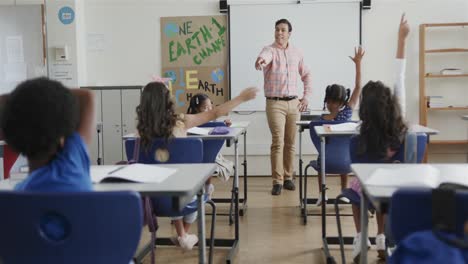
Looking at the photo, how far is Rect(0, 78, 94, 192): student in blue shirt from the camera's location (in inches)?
48.7

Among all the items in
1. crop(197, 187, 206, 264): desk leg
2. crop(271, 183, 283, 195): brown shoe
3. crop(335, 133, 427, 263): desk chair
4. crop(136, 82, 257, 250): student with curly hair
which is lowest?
crop(271, 183, 283, 195): brown shoe

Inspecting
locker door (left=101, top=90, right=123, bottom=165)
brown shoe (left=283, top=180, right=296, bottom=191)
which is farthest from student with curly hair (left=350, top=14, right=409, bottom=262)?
locker door (left=101, top=90, right=123, bottom=165)

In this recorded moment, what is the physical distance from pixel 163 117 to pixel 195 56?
3.23 meters

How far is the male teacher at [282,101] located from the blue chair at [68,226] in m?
3.63

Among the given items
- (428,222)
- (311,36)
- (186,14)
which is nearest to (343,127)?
(428,222)

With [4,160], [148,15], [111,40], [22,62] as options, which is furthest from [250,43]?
[4,160]

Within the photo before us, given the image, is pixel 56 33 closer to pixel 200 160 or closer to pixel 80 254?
pixel 200 160

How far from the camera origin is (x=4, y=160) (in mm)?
3633

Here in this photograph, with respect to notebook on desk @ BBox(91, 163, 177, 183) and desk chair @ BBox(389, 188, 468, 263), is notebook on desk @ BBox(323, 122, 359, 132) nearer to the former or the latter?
notebook on desk @ BBox(91, 163, 177, 183)

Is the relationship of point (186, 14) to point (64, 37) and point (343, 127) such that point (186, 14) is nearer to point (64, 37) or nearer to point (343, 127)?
point (64, 37)

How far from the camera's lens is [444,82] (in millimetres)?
5555

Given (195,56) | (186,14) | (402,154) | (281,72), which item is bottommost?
(402,154)

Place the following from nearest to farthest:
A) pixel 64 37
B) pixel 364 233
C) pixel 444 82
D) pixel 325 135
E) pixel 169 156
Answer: pixel 364 233 < pixel 169 156 < pixel 325 135 < pixel 444 82 < pixel 64 37

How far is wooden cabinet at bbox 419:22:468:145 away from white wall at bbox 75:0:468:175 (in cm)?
10
